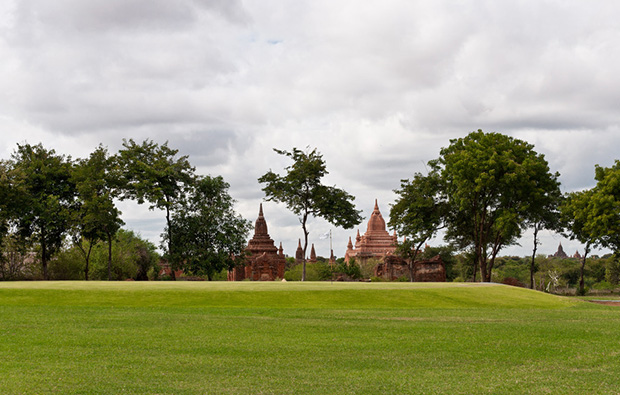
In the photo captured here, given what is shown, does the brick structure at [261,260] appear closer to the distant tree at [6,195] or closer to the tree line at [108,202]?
the tree line at [108,202]

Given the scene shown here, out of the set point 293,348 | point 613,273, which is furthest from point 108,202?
point 613,273

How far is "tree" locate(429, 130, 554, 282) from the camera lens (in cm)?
4741

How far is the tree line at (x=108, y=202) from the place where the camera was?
50562 mm

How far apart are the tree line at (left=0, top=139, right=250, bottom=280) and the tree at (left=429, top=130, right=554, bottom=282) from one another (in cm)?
2138

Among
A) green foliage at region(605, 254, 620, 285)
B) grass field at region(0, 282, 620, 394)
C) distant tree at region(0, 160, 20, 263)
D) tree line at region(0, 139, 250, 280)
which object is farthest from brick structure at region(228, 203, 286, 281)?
green foliage at region(605, 254, 620, 285)

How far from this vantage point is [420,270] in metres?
64.4

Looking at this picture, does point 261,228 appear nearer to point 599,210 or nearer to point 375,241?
point 375,241

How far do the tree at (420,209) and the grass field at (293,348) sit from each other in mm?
29476

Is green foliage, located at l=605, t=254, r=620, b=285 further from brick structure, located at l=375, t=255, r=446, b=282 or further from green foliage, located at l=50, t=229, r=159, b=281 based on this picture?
green foliage, located at l=50, t=229, r=159, b=281

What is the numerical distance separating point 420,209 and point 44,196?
33.3m

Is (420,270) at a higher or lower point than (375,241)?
lower

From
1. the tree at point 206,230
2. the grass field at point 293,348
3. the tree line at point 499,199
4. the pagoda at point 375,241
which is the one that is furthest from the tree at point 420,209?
the pagoda at point 375,241

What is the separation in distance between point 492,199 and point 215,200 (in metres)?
25.7

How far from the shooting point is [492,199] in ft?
167
